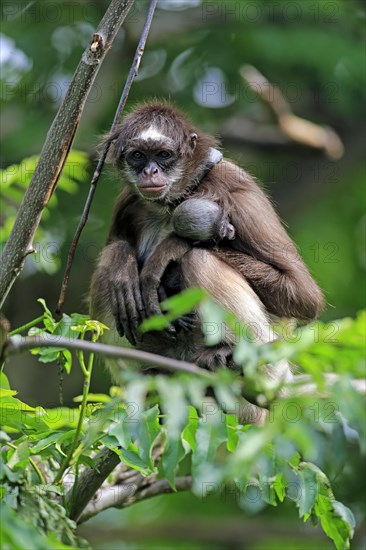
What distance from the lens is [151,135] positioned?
779cm

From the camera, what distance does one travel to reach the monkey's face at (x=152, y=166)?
307 inches

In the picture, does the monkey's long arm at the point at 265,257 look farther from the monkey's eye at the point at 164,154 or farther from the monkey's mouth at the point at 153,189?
the monkey's eye at the point at 164,154

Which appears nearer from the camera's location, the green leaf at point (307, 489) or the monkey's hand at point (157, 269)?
the green leaf at point (307, 489)

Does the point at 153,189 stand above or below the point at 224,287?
above

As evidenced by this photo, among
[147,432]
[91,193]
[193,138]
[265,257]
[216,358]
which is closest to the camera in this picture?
[147,432]

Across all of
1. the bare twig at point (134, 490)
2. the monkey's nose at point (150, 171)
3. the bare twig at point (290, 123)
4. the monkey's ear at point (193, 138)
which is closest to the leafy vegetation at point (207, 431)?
the bare twig at point (134, 490)

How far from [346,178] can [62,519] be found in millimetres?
14172

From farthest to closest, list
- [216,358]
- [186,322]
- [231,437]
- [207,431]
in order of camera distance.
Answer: [186,322] < [216,358] < [231,437] < [207,431]

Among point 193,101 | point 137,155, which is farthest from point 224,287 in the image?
point 193,101

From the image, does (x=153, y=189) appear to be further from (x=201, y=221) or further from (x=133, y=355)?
(x=133, y=355)

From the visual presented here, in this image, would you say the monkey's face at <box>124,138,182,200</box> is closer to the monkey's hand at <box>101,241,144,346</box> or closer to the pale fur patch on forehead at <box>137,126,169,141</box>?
the pale fur patch on forehead at <box>137,126,169,141</box>

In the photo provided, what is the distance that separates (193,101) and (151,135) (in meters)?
8.41

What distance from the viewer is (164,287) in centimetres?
757

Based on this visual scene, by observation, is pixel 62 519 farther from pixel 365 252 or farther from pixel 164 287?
pixel 365 252
